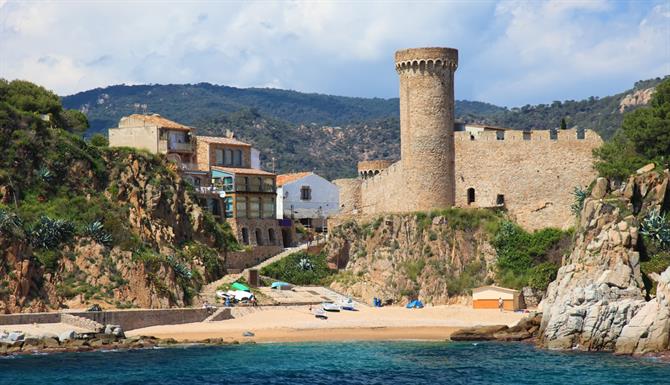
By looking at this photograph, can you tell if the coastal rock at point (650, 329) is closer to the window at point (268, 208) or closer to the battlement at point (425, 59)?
the battlement at point (425, 59)

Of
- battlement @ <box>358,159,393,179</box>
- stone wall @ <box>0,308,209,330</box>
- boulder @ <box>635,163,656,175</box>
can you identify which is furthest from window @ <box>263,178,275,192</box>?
boulder @ <box>635,163,656,175</box>

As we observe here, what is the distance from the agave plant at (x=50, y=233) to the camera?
1976 inches

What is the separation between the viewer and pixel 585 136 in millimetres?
57938

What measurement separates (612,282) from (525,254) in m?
12.3

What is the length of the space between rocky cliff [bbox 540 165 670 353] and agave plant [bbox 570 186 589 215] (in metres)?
4.18

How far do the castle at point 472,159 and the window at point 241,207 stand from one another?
878cm

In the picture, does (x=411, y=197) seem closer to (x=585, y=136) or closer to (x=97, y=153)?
(x=585, y=136)

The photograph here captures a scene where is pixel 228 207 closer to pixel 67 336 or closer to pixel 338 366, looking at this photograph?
pixel 67 336

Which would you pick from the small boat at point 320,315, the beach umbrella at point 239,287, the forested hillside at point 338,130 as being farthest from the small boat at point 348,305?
the forested hillside at point 338,130

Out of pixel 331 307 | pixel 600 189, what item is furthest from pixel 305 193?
pixel 600 189

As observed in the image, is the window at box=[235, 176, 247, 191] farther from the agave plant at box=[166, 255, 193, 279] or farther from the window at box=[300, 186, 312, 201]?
the agave plant at box=[166, 255, 193, 279]

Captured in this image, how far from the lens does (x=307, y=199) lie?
2805 inches

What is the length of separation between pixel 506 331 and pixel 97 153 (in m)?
22.1

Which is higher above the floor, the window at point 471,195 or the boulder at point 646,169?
the boulder at point 646,169
